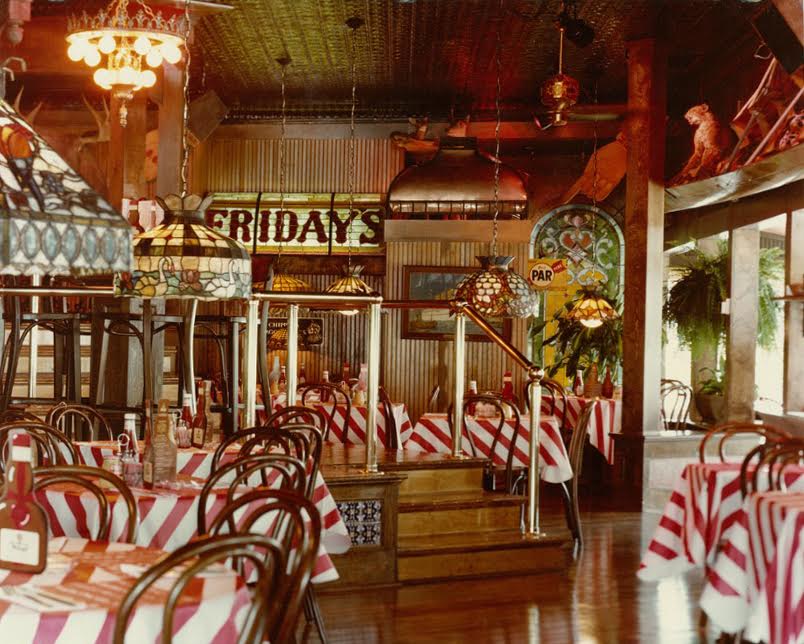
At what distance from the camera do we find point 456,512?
6688 millimetres

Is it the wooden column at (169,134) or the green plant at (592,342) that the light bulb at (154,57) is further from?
the green plant at (592,342)

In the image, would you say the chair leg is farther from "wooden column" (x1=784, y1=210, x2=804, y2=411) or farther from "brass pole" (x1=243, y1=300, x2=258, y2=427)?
"wooden column" (x1=784, y1=210, x2=804, y2=411)

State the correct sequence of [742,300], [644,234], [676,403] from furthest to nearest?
1. [676,403]
2. [742,300]
3. [644,234]

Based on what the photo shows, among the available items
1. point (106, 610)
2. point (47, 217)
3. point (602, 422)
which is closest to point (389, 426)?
point (602, 422)

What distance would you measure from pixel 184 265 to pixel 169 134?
16.5ft

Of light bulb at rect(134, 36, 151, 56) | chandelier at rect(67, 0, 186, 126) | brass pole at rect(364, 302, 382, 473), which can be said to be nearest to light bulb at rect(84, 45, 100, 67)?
chandelier at rect(67, 0, 186, 126)

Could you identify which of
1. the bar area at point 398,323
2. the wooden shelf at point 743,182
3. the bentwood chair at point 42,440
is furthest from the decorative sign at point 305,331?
the bentwood chair at point 42,440

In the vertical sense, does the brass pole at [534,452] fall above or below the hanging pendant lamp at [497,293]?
below

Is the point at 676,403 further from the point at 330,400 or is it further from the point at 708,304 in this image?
the point at 330,400

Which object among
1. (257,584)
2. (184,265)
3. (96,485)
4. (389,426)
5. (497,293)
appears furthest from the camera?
(389,426)

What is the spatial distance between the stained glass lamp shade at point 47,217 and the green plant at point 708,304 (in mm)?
9694

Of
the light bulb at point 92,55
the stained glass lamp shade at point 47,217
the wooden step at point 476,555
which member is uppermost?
the light bulb at point 92,55

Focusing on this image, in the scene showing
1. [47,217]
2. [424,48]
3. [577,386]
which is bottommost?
[577,386]

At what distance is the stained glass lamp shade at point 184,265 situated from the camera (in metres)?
3.52
